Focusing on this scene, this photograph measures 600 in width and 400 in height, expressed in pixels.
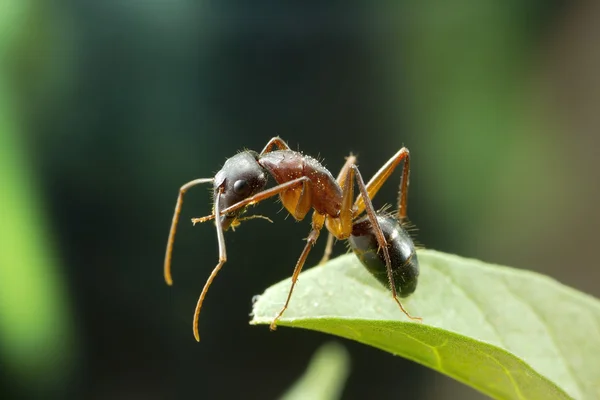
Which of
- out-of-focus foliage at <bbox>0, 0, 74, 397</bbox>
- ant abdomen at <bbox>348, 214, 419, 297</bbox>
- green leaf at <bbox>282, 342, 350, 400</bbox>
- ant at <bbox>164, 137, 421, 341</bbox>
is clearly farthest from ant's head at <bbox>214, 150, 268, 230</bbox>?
out-of-focus foliage at <bbox>0, 0, 74, 397</bbox>

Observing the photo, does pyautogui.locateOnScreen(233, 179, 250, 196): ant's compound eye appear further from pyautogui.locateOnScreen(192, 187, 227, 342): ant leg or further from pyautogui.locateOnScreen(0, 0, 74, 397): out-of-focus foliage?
pyautogui.locateOnScreen(0, 0, 74, 397): out-of-focus foliage

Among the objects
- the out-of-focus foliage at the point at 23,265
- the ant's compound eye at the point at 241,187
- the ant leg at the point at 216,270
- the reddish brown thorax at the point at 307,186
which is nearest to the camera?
the ant leg at the point at 216,270

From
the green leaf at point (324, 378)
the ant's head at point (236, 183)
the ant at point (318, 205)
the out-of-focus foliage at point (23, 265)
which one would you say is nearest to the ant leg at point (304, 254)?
the ant at point (318, 205)

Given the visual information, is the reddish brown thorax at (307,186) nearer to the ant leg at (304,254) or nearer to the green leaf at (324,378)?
the ant leg at (304,254)

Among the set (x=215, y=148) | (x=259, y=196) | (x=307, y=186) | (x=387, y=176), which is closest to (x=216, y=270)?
(x=259, y=196)

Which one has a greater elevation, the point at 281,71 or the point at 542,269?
the point at 281,71

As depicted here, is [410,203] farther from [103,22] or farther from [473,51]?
[103,22]

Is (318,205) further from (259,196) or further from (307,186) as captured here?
(259,196)

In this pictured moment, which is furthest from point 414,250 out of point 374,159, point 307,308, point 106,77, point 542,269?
point 542,269
